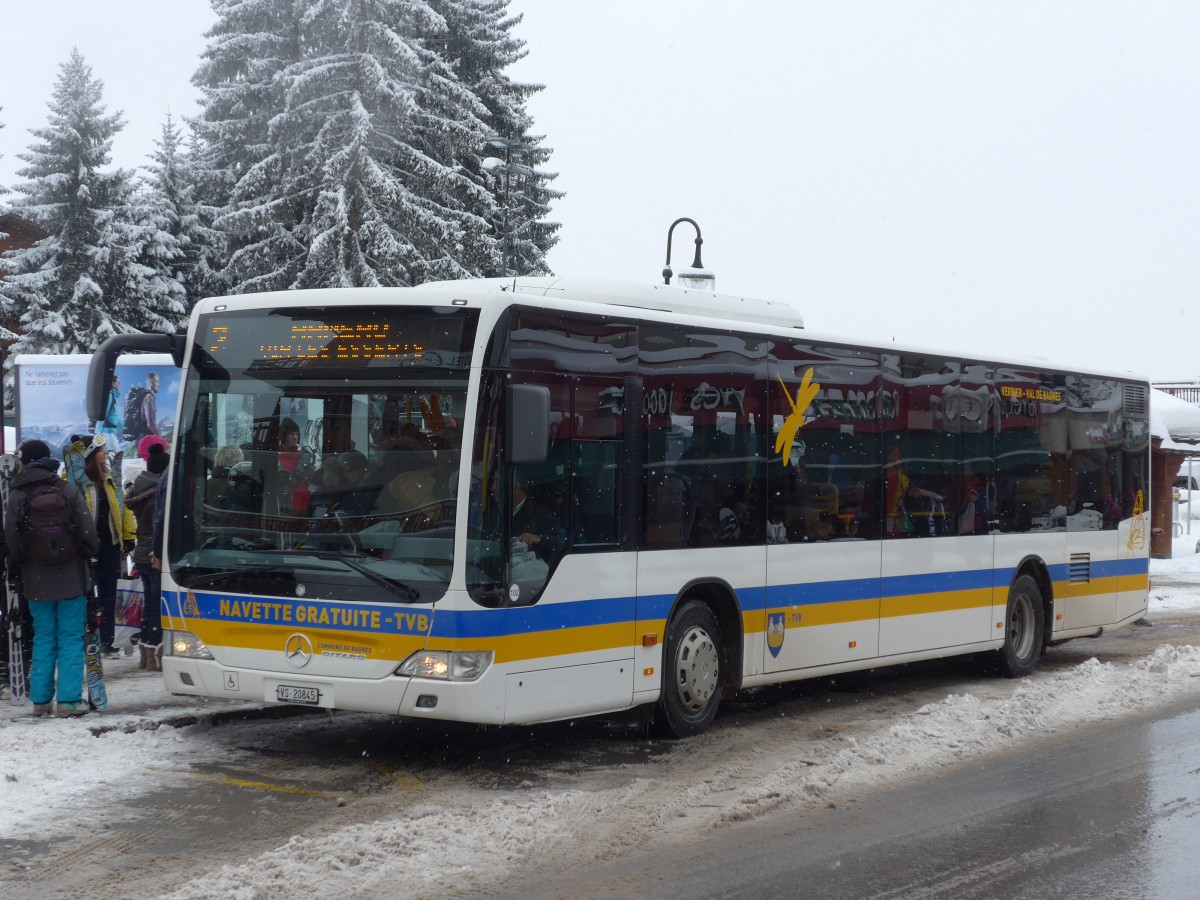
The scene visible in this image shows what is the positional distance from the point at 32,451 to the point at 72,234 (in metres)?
39.2

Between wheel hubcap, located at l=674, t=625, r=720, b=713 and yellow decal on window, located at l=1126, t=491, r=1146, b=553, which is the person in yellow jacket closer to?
wheel hubcap, located at l=674, t=625, r=720, b=713

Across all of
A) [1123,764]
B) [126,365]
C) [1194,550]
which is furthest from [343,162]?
[1123,764]

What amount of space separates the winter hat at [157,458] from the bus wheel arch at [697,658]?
473cm

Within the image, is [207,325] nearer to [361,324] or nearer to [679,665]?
[361,324]

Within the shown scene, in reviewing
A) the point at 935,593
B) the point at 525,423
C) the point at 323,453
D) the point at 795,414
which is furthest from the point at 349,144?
the point at 525,423

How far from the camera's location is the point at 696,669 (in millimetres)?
9875

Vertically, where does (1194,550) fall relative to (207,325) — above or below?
below

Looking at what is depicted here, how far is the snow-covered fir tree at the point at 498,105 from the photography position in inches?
1470

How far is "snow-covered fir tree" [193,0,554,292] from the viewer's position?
103 ft

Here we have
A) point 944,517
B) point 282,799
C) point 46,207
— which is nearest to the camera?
point 282,799

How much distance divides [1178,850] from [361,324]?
5337 millimetres

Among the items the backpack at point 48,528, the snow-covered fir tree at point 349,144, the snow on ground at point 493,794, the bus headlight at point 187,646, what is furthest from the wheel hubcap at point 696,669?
the snow-covered fir tree at point 349,144

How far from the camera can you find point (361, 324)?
8.59 metres

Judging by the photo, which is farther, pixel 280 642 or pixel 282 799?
pixel 280 642
